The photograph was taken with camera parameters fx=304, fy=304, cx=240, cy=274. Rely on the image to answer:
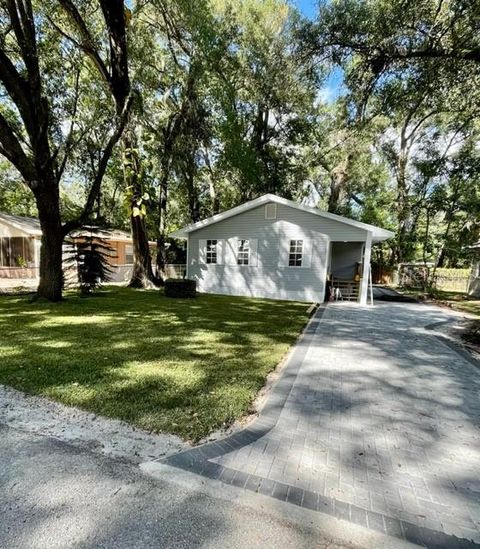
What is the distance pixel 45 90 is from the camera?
9.40 metres

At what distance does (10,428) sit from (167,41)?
14625 millimetres

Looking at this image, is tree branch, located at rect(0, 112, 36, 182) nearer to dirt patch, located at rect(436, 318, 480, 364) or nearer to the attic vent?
the attic vent

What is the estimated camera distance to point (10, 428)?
2.74 metres

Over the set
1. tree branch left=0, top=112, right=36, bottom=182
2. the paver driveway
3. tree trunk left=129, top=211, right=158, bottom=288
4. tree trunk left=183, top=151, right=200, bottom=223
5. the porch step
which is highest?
tree trunk left=183, top=151, right=200, bottom=223

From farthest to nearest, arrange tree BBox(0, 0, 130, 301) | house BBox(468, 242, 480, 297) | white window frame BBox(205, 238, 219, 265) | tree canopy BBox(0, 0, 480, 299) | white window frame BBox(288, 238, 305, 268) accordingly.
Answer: house BBox(468, 242, 480, 297) < white window frame BBox(205, 238, 219, 265) < white window frame BBox(288, 238, 305, 268) < tree BBox(0, 0, 130, 301) < tree canopy BBox(0, 0, 480, 299)

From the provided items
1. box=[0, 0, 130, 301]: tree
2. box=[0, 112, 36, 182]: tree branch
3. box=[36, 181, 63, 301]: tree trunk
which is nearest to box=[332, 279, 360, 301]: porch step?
box=[0, 0, 130, 301]: tree

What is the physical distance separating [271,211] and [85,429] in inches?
413

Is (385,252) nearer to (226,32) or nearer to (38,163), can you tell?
(226,32)

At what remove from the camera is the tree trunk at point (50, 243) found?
8.21 meters

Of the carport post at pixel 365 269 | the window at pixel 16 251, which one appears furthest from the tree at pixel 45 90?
the window at pixel 16 251

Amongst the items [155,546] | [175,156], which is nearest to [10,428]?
[155,546]

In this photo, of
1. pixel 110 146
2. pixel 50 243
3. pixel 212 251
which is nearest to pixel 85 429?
pixel 50 243

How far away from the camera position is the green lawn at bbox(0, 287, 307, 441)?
3.13 metres

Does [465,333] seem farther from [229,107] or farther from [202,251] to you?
[229,107]
